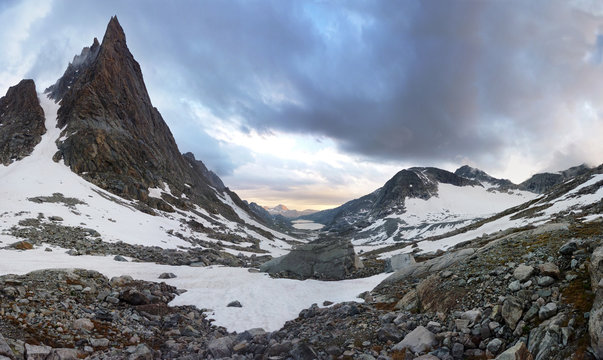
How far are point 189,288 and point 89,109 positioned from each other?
346ft

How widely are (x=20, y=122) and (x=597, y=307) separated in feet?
441

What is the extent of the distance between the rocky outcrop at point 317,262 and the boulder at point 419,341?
2457 centimetres

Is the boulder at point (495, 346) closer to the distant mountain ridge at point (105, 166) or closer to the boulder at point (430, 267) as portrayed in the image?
the boulder at point (430, 267)

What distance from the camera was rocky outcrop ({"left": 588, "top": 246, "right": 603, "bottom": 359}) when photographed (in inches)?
237

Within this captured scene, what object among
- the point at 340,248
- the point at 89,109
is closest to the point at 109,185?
the point at 89,109

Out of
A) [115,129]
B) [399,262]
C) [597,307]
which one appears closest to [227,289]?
[399,262]

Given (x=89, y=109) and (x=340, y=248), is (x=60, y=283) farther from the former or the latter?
(x=89, y=109)

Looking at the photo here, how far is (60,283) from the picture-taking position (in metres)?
15.9

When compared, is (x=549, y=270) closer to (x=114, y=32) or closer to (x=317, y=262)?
(x=317, y=262)

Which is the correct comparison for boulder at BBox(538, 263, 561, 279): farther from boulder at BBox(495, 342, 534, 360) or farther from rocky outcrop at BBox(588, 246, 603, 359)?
boulder at BBox(495, 342, 534, 360)

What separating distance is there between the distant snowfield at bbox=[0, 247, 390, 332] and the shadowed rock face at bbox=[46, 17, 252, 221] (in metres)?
64.1

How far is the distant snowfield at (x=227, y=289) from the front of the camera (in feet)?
59.4

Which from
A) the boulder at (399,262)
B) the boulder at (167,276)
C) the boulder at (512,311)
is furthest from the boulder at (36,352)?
the boulder at (399,262)

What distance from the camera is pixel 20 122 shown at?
95.6 m
